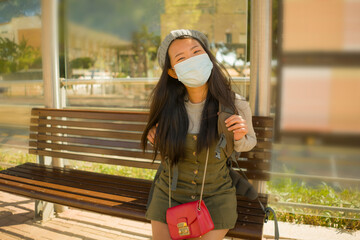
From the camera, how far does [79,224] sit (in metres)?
3.57

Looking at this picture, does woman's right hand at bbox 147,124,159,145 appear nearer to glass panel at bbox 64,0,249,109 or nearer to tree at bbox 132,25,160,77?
glass panel at bbox 64,0,249,109

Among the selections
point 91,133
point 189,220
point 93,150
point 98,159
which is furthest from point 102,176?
point 189,220

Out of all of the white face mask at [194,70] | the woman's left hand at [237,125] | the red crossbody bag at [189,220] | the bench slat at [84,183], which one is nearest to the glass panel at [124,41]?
the bench slat at [84,183]

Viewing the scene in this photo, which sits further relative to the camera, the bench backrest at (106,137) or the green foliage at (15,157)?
the green foliage at (15,157)

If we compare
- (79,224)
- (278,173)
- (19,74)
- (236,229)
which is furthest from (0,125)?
(236,229)

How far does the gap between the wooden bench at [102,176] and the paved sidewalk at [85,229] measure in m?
0.54

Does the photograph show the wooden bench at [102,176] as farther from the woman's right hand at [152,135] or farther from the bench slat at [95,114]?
the woman's right hand at [152,135]

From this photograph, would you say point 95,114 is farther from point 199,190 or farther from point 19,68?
point 19,68

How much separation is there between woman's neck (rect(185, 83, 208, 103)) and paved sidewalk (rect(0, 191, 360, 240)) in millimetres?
1558

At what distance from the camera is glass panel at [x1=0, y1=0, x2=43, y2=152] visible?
4797 millimetres

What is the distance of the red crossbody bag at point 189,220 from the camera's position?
6.65 ft

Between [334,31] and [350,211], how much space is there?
160cm

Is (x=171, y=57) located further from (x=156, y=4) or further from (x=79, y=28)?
(x=79, y=28)

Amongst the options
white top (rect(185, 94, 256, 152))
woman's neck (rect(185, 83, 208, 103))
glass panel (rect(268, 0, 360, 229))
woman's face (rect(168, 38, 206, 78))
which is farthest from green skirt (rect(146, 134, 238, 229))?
glass panel (rect(268, 0, 360, 229))
